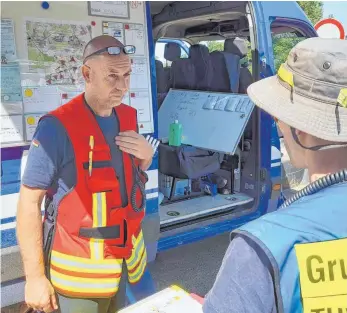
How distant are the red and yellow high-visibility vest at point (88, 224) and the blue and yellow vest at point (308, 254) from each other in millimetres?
1005

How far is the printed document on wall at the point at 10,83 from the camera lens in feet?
7.09

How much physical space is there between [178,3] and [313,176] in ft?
12.9

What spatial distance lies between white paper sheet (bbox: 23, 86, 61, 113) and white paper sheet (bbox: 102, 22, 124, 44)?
481mm

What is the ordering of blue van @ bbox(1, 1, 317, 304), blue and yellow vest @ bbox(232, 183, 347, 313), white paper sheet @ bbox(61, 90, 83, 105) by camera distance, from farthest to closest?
blue van @ bbox(1, 1, 317, 304), white paper sheet @ bbox(61, 90, 83, 105), blue and yellow vest @ bbox(232, 183, 347, 313)

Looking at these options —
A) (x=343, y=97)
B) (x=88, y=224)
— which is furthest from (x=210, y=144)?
(x=343, y=97)

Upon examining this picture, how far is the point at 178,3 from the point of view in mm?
4508

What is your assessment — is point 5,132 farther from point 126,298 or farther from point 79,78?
point 126,298

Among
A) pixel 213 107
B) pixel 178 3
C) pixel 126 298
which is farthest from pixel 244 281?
pixel 178 3

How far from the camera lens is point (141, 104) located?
2738 millimetres

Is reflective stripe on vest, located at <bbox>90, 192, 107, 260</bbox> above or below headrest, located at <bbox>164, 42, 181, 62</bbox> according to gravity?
below

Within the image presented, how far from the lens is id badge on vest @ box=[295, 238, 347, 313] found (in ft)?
2.52

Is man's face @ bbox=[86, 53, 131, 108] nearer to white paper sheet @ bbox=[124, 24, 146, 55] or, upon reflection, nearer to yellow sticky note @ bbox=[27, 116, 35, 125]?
yellow sticky note @ bbox=[27, 116, 35, 125]

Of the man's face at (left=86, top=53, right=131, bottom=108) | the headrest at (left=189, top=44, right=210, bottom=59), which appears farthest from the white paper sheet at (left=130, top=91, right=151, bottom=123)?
the headrest at (left=189, top=44, right=210, bottom=59)

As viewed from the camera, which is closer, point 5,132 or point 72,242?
point 72,242
